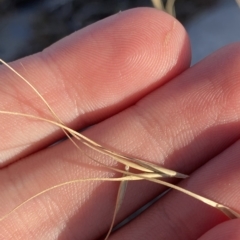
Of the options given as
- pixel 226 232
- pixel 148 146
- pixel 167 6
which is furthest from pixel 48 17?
pixel 226 232

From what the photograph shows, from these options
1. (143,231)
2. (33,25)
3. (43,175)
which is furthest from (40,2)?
(143,231)

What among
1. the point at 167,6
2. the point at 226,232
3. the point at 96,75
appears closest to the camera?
the point at 226,232

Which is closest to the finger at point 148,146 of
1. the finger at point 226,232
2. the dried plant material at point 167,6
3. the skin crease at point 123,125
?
the skin crease at point 123,125

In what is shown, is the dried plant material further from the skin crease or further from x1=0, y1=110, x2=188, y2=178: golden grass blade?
x1=0, y1=110, x2=188, y2=178: golden grass blade

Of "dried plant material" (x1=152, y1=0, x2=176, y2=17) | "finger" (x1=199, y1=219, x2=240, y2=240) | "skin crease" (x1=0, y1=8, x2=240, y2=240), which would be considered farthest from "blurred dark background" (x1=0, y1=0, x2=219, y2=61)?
"finger" (x1=199, y1=219, x2=240, y2=240)

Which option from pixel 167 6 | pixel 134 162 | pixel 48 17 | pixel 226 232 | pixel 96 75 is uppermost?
pixel 48 17

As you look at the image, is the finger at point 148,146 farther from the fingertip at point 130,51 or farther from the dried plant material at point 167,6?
the dried plant material at point 167,6

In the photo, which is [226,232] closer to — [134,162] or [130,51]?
[134,162]
